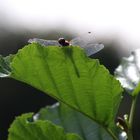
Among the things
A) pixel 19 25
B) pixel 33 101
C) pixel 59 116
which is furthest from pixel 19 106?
pixel 59 116

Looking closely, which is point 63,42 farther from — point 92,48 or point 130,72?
point 130,72

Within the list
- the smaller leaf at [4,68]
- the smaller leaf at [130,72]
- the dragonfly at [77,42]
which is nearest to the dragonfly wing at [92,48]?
the dragonfly at [77,42]

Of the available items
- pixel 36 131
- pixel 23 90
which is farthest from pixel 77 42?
pixel 23 90

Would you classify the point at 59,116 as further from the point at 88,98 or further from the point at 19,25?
the point at 19,25

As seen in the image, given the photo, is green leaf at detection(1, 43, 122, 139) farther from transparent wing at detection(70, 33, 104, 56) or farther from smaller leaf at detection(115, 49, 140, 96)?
smaller leaf at detection(115, 49, 140, 96)

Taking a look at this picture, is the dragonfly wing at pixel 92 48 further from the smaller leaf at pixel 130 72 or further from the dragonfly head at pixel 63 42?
the smaller leaf at pixel 130 72
